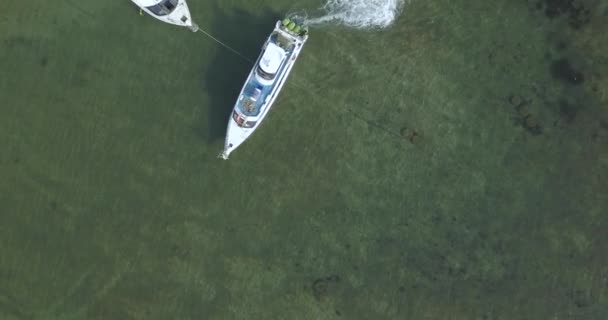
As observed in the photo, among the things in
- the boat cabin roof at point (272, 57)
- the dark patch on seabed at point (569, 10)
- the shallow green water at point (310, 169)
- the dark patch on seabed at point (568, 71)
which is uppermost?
the dark patch on seabed at point (569, 10)

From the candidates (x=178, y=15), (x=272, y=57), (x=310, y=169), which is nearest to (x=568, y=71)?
(x=310, y=169)

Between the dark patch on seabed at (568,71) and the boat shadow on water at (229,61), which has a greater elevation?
the dark patch on seabed at (568,71)

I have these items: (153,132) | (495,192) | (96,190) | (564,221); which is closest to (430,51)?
(495,192)

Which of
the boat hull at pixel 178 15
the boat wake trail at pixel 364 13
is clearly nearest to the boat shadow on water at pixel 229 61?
the boat hull at pixel 178 15

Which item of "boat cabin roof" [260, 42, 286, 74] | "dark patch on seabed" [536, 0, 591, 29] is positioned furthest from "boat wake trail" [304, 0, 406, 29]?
"dark patch on seabed" [536, 0, 591, 29]

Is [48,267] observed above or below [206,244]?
below

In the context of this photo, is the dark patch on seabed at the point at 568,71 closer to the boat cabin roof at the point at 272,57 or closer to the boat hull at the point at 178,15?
the boat cabin roof at the point at 272,57

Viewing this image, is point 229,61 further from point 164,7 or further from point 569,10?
point 569,10

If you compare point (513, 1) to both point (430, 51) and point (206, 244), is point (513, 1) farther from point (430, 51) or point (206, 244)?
point (206, 244)
